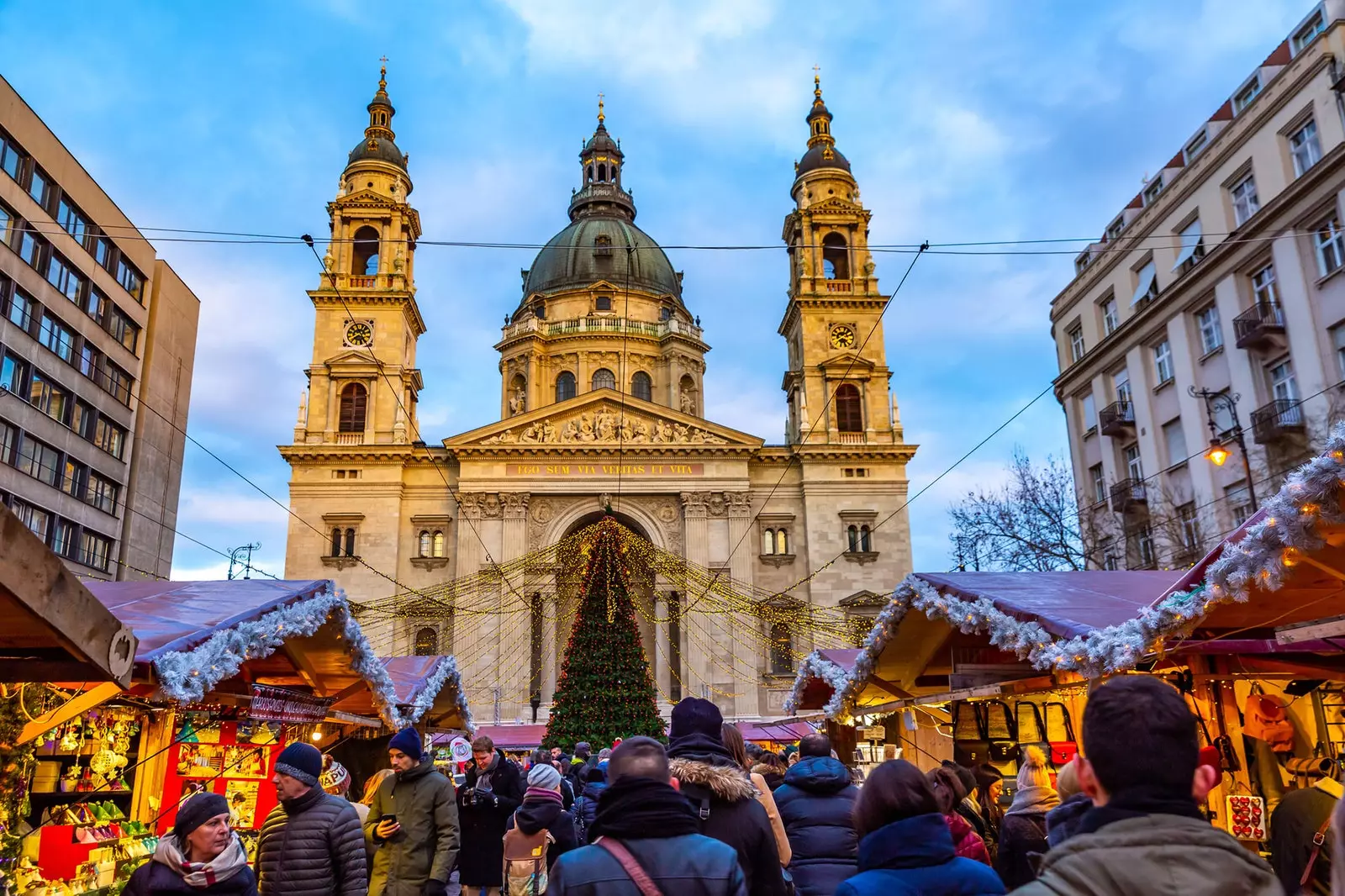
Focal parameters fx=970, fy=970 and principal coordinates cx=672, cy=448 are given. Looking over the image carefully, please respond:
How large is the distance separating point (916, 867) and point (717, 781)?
1383 millimetres

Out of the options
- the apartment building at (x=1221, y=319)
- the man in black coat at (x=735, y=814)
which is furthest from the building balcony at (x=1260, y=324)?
the man in black coat at (x=735, y=814)

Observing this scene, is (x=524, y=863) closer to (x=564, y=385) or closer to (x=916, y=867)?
(x=916, y=867)

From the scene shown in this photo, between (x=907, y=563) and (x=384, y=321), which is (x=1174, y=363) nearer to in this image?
(x=907, y=563)

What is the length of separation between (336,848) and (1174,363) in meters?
28.1

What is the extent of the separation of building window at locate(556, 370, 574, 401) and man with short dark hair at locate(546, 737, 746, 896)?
1860 inches

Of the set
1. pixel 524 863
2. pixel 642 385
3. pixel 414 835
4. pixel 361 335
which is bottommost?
pixel 524 863

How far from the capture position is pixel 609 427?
4075 cm

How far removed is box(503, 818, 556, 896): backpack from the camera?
6.59m

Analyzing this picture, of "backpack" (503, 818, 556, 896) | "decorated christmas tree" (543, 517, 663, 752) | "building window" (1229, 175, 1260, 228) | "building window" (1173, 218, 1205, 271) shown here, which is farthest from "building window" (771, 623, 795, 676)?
"backpack" (503, 818, 556, 896)

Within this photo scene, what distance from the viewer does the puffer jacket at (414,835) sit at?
653 cm

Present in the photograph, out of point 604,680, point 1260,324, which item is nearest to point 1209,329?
point 1260,324

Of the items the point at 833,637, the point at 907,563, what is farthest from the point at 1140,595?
the point at 907,563

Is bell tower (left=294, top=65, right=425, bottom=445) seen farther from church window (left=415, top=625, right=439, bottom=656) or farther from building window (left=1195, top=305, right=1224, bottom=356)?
building window (left=1195, top=305, right=1224, bottom=356)

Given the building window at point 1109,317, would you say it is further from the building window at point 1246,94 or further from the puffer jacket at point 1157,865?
the puffer jacket at point 1157,865
